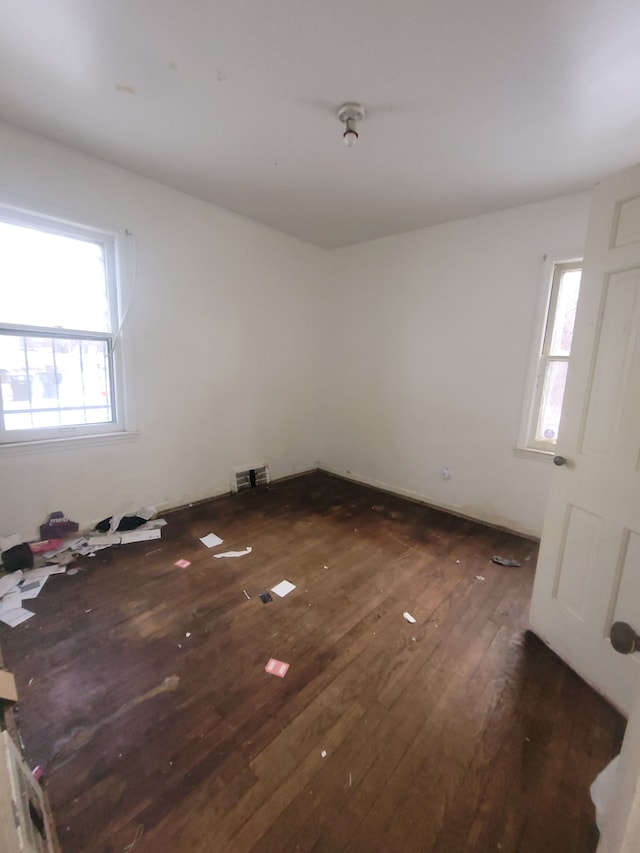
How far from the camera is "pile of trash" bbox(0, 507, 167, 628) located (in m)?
1.98

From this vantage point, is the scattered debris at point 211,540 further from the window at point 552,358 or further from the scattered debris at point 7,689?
the window at point 552,358

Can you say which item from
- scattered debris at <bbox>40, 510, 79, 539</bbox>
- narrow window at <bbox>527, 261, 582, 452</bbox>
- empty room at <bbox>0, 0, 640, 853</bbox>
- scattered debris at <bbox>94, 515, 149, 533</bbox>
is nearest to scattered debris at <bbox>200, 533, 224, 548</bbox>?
empty room at <bbox>0, 0, 640, 853</bbox>

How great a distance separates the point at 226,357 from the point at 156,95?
1.89m

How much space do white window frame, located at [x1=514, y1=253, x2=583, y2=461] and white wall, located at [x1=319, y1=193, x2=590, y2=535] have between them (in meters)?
0.05

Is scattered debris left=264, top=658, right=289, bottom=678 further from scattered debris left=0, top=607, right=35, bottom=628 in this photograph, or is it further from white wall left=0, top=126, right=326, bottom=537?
white wall left=0, top=126, right=326, bottom=537

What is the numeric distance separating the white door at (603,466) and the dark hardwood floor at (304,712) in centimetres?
23

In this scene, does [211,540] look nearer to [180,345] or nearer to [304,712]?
[304,712]

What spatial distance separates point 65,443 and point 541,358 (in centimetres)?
363

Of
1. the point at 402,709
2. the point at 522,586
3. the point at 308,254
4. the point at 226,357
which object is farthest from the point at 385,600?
the point at 308,254

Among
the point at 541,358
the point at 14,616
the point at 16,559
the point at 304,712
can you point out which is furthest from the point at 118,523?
the point at 541,358

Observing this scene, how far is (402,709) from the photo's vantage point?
1.41m

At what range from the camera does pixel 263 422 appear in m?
3.82

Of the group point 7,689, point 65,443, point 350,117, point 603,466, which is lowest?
point 7,689

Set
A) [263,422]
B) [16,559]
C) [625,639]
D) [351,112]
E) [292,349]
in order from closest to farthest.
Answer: [625,639]
[351,112]
[16,559]
[263,422]
[292,349]
